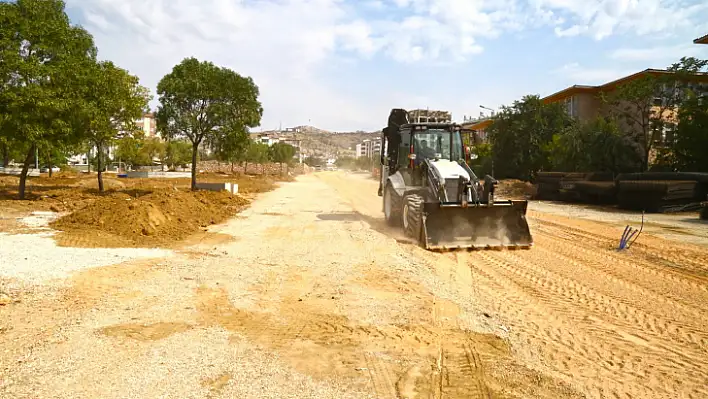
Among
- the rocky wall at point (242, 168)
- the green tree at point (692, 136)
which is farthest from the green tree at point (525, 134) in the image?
the rocky wall at point (242, 168)

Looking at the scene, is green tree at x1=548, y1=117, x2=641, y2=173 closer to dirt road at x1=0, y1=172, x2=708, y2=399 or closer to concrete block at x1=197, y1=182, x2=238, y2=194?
concrete block at x1=197, y1=182, x2=238, y2=194

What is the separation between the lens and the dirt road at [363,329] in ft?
12.8

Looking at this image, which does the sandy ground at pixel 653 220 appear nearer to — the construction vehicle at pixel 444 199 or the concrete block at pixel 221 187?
the construction vehicle at pixel 444 199

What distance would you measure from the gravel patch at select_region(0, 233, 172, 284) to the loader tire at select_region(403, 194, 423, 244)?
501 centimetres

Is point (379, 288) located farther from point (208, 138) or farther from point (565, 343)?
point (208, 138)

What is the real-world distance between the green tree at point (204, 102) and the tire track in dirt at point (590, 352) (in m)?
20.5

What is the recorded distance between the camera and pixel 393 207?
42.5ft

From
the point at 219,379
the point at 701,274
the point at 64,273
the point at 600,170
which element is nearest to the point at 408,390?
the point at 219,379

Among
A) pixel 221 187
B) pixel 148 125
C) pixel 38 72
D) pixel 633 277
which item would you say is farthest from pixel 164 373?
pixel 148 125

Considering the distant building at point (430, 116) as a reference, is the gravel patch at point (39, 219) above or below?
below

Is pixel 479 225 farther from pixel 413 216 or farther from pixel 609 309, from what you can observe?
pixel 609 309

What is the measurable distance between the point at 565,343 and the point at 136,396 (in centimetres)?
392

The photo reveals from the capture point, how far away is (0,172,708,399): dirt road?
12.8 ft

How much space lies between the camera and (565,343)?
483cm
